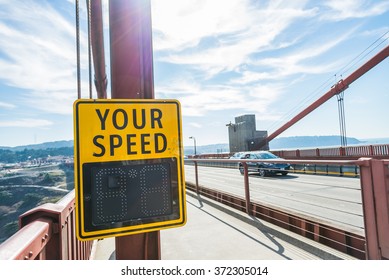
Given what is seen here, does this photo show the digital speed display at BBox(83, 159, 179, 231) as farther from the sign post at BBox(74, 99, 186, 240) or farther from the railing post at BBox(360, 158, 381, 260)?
the railing post at BBox(360, 158, 381, 260)

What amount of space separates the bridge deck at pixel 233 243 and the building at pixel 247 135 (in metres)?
38.1

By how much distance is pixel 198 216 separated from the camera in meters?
5.87

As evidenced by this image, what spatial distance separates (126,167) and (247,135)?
1668 inches

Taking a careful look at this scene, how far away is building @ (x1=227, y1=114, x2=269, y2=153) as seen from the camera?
42.8m

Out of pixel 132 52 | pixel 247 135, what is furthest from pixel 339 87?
pixel 132 52

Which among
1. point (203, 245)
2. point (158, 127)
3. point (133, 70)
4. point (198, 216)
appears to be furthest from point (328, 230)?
point (133, 70)

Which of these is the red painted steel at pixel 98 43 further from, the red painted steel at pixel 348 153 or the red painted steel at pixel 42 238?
the red painted steel at pixel 348 153

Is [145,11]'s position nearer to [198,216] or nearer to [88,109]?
[88,109]

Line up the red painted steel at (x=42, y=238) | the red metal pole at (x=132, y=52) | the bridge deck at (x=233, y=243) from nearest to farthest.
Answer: the red painted steel at (x=42, y=238) < the red metal pole at (x=132, y=52) < the bridge deck at (x=233, y=243)

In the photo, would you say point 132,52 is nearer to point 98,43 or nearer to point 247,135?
point 98,43

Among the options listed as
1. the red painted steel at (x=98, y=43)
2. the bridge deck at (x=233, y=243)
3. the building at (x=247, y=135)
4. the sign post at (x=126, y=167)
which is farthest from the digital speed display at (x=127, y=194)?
the building at (x=247, y=135)

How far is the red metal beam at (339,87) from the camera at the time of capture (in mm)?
35656
